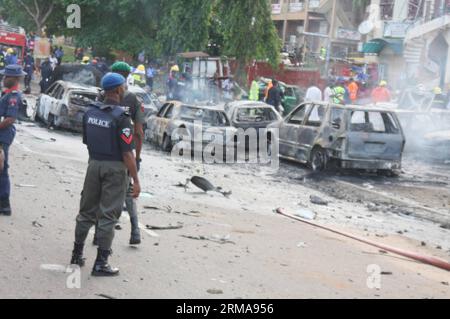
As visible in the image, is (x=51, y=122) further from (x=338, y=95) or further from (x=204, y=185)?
(x=338, y=95)

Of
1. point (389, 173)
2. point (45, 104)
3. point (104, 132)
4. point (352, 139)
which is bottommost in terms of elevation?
point (389, 173)

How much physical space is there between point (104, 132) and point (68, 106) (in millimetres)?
12349

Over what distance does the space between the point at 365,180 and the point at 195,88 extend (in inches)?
661

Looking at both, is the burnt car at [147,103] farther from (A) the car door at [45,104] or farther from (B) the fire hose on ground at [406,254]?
(B) the fire hose on ground at [406,254]

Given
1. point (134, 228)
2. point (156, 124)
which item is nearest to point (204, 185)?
point (134, 228)

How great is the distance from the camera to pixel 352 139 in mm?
14352

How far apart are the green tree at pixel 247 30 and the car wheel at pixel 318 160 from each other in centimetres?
1263

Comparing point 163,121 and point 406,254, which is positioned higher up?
point 163,121

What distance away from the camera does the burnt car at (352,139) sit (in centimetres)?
1442

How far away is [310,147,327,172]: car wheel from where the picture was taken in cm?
1483

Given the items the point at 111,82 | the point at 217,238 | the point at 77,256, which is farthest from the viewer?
the point at 217,238

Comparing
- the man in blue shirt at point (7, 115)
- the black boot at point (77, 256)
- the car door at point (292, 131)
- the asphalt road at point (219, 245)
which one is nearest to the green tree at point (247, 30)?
the car door at point (292, 131)

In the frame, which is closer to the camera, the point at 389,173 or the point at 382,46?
the point at 389,173

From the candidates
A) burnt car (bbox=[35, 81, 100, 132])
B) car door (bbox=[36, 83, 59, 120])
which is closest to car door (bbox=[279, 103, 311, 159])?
burnt car (bbox=[35, 81, 100, 132])
